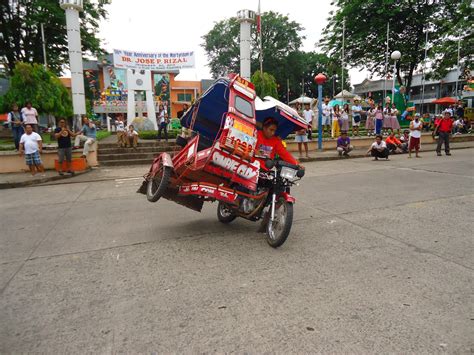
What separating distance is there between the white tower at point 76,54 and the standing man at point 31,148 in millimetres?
3301

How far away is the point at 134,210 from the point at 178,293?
3.94 metres

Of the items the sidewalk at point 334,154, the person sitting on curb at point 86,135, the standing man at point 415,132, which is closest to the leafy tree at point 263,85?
the sidewalk at point 334,154

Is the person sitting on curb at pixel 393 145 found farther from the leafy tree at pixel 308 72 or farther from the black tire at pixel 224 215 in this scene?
the leafy tree at pixel 308 72

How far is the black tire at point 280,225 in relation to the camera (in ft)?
14.2

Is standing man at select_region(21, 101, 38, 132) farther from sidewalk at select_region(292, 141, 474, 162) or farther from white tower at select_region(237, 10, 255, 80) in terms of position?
sidewalk at select_region(292, 141, 474, 162)

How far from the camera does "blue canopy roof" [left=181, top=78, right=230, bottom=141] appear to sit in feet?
16.3

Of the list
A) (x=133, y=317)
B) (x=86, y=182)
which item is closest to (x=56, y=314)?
(x=133, y=317)

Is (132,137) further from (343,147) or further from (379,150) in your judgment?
(379,150)

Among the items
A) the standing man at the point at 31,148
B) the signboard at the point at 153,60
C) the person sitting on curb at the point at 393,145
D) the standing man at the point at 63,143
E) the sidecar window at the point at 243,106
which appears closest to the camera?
the sidecar window at the point at 243,106

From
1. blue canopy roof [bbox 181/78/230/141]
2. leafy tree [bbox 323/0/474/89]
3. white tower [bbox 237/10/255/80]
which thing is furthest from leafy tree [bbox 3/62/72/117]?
leafy tree [bbox 323/0/474/89]

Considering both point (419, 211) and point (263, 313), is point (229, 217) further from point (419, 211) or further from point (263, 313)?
point (419, 211)

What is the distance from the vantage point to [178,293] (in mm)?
3312

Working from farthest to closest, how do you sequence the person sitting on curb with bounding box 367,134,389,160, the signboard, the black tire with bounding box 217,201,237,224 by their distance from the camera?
the signboard → the person sitting on curb with bounding box 367,134,389,160 → the black tire with bounding box 217,201,237,224

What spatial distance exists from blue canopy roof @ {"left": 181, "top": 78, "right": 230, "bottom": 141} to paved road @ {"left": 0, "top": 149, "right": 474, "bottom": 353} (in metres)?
1.60
